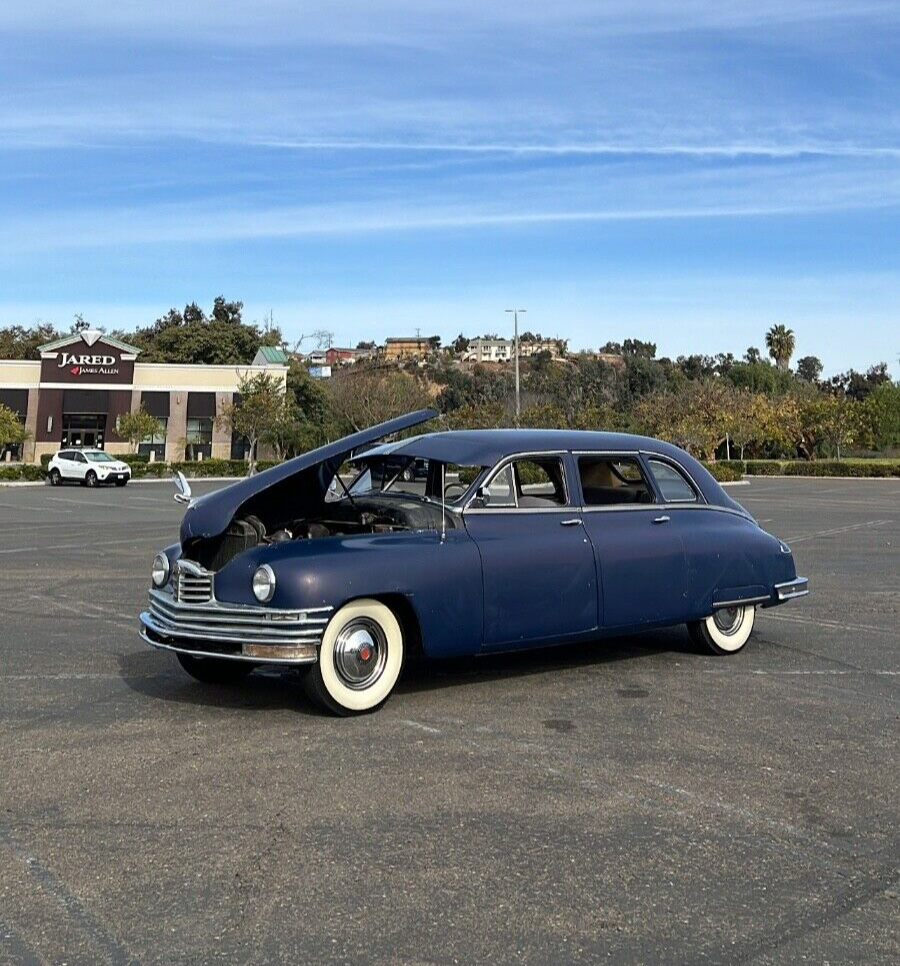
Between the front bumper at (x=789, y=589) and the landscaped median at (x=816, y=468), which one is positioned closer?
the front bumper at (x=789, y=589)

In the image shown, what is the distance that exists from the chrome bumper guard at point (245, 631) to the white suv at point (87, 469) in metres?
37.4

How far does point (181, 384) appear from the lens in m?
67.3

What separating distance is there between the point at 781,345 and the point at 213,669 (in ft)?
346

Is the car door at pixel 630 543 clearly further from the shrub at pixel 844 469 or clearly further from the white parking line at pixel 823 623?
the shrub at pixel 844 469

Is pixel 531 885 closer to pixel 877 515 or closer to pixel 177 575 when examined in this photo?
pixel 177 575

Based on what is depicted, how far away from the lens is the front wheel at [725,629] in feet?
27.8

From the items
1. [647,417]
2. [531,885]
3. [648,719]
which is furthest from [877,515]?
[647,417]

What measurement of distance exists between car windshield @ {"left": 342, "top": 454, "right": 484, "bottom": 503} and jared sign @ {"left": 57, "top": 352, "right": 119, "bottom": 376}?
200 ft

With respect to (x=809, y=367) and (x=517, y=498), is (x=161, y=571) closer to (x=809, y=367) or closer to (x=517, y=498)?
(x=517, y=498)

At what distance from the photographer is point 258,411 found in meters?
58.4

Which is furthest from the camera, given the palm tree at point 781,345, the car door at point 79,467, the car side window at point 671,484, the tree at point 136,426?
the palm tree at point 781,345

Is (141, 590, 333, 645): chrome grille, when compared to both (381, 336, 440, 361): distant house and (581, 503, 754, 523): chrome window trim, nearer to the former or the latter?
(581, 503, 754, 523): chrome window trim

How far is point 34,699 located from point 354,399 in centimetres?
6708

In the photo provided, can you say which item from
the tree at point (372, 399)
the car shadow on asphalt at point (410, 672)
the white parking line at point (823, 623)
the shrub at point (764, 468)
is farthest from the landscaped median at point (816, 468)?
the car shadow on asphalt at point (410, 672)
